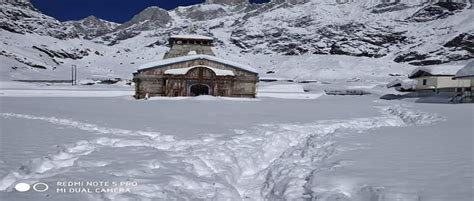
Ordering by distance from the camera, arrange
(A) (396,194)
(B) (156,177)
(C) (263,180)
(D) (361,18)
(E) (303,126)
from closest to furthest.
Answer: (A) (396,194), (B) (156,177), (C) (263,180), (E) (303,126), (D) (361,18)

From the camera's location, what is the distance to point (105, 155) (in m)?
8.76

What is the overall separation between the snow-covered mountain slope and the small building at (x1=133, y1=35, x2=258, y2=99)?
5155 cm

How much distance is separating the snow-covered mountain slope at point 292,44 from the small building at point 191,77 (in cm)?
5155

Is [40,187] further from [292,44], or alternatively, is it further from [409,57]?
[292,44]

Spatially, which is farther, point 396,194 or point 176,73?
point 176,73

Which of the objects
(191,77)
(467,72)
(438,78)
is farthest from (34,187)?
(438,78)

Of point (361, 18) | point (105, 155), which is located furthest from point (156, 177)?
point (361, 18)

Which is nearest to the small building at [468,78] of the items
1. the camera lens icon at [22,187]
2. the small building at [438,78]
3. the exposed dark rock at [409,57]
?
the small building at [438,78]

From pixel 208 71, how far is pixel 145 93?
20.1 feet

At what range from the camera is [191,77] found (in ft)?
121

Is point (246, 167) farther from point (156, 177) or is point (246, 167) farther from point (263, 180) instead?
point (156, 177)

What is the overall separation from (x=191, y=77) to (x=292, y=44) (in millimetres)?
115034

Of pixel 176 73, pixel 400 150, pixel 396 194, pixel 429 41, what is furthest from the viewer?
pixel 429 41

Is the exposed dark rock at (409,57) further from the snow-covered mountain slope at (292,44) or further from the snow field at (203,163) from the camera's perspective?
the snow field at (203,163)
